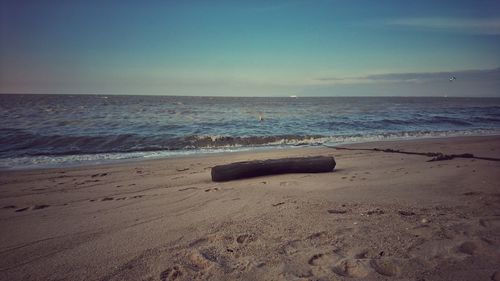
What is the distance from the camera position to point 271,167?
640 cm

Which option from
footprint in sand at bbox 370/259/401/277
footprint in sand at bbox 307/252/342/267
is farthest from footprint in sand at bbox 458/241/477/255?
footprint in sand at bbox 307/252/342/267

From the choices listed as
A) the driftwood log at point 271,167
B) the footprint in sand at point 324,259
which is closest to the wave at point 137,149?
the driftwood log at point 271,167

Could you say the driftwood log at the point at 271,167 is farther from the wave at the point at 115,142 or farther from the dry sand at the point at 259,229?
the wave at the point at 115,142

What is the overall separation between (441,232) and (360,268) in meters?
1.25

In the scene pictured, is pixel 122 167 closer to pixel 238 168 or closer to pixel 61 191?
pixel 61 191

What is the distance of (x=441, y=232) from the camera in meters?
3.10

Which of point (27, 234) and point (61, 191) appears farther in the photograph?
point (61, 191)

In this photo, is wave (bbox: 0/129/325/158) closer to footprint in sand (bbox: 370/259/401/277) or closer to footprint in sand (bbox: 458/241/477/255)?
footprint in sand (bbox: 370/259/401/277)

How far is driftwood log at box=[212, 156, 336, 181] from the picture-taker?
6.01 metres

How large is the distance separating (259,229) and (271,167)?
312 centimetres

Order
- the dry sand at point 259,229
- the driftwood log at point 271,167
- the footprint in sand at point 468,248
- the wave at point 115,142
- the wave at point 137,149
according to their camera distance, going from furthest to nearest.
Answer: the wave at point 115,142
the wave at point 137,149
the driftwood log at point 271,167
the footprint in sand at point 468,248
the dry sand at point 259,229

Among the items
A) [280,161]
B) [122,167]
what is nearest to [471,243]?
[280,161]

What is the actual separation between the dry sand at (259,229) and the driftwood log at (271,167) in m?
0.30

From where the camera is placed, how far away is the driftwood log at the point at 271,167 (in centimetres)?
601
